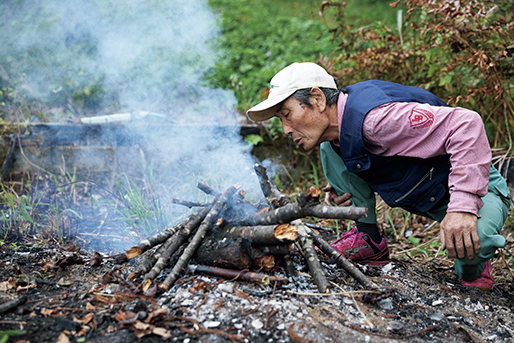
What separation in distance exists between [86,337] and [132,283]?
1.47 feet

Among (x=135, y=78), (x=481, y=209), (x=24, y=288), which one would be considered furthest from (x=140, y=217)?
(x=135, y=78)

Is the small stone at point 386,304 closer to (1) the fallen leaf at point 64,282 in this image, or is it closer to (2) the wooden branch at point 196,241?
(2) the wooden branch at point 196,241

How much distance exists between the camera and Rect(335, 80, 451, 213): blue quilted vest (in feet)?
7.13

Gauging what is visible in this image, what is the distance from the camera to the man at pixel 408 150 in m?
1.92

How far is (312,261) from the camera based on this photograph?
2154mm

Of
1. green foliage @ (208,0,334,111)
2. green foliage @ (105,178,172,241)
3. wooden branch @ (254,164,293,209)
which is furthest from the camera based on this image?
green foliage @ (208,0,334,111)

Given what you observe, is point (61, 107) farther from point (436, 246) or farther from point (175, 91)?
point (436, 246)

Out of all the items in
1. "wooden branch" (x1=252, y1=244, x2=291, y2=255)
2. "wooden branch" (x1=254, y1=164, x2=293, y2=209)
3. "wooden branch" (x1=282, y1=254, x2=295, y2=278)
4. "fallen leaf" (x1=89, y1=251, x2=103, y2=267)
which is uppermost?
"wooden branch" (x1=254, y1=164, x2=293, y2=209)

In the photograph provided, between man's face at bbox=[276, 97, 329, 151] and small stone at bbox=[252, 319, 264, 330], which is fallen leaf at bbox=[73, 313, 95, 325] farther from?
man's face at bbox=[276, 97, 329, 151]

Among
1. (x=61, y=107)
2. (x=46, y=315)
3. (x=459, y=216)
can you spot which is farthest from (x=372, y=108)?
(x=61, y=107)

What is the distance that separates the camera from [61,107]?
477 centimetres

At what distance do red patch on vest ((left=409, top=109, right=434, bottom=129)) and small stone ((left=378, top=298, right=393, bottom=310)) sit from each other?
3.53 feet

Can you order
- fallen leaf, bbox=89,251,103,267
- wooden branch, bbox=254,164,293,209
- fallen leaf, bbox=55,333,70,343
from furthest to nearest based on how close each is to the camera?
wooden branch, bbox=254,164,293,209 → fallen leaf, bbox=89,251,103,267 → fallen leaf, bbox=55,333,70,343

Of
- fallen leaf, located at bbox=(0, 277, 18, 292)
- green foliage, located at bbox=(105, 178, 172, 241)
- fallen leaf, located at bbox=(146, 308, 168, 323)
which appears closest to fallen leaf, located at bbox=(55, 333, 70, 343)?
fallen leaf, located at bbox=(146, 308, 168, 323)
